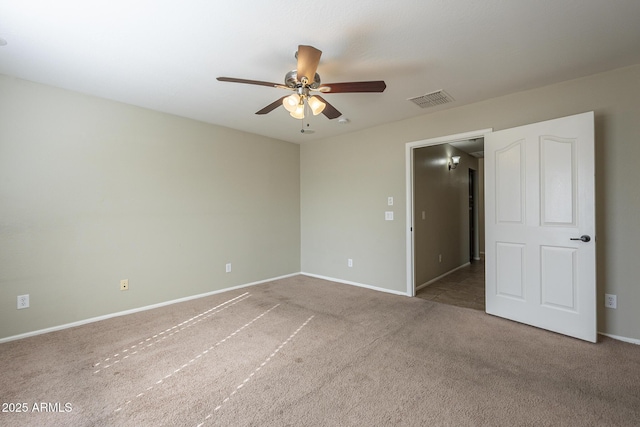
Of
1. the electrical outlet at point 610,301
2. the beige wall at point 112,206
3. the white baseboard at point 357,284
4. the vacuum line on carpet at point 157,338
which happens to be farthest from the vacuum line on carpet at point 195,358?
the electrical outlet at point 610,301

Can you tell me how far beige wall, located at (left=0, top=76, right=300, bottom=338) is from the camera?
260 centimetres

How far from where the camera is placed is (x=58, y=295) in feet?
9.10

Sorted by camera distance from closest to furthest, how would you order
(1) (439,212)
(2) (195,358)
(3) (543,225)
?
1. (2) (195,358)
2. (3) (543,225)
3. (1) (439,212)

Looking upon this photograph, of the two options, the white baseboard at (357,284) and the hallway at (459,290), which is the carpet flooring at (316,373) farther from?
the white baseboard at (357,284)

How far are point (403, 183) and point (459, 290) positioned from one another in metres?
1.75

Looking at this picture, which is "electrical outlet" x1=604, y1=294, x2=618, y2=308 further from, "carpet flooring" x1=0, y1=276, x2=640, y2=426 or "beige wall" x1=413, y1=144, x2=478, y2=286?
"beige wall" x1=413, y1=144, x2=478, y2=286

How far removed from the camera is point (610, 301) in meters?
2.54

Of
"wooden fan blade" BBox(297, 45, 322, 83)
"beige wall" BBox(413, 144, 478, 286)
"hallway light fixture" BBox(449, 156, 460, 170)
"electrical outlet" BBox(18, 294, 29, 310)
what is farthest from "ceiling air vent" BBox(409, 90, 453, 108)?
"electrical outlet" BBox(18, 294, 29, 310)

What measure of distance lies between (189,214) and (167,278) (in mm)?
843

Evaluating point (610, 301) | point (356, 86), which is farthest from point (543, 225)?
point (356, 86)

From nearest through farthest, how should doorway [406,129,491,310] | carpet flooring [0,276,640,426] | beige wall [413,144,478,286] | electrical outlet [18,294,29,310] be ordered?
carpet flooring [0,276,640,426], electrical outlet [18,294,29,310], doorway [406,129,491,310], beige wall [413,144,478,286]

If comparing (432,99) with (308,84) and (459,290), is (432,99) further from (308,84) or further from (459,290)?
(459,290)

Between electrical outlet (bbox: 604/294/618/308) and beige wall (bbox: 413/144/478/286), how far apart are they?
1870 millimetres

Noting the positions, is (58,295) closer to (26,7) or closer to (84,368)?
(84,368)
